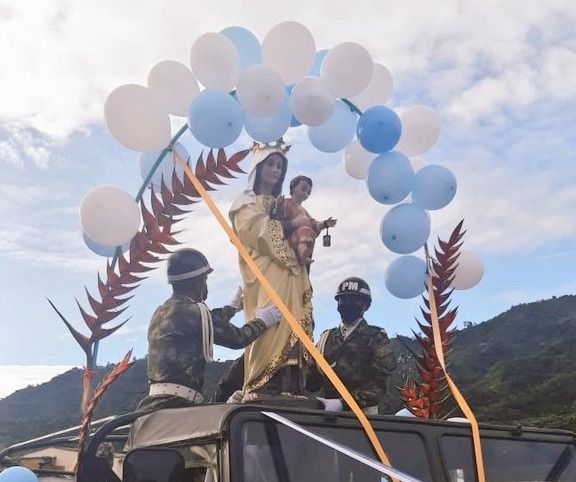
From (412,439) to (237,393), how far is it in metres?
3.48

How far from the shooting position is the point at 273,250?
21.9ft

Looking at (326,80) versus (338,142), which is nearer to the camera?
(326,80)

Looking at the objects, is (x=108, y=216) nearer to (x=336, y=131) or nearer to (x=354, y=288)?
(x=336, y=131)

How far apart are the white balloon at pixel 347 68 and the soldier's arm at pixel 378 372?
83.1 inches

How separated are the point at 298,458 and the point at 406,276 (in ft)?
12.4

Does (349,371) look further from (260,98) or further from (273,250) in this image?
(260,98)

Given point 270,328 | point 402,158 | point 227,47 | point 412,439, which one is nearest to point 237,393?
point 270,328

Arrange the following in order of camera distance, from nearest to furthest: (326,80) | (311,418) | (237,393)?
(311,418) → (326,80) → (237,393)

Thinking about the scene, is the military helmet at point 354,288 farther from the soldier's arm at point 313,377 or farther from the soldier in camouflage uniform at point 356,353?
the soldier's arm at point 313,377

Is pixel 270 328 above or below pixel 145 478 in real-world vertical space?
above

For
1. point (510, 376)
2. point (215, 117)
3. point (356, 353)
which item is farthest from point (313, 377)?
point (510, 376)

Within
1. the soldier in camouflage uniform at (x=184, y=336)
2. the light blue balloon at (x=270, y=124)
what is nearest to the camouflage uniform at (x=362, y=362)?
the soldier in camouflage uniform at (x=184, y=336)

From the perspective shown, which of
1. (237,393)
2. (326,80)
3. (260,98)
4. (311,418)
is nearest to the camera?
(311,418)

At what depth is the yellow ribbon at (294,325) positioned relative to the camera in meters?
3.05
